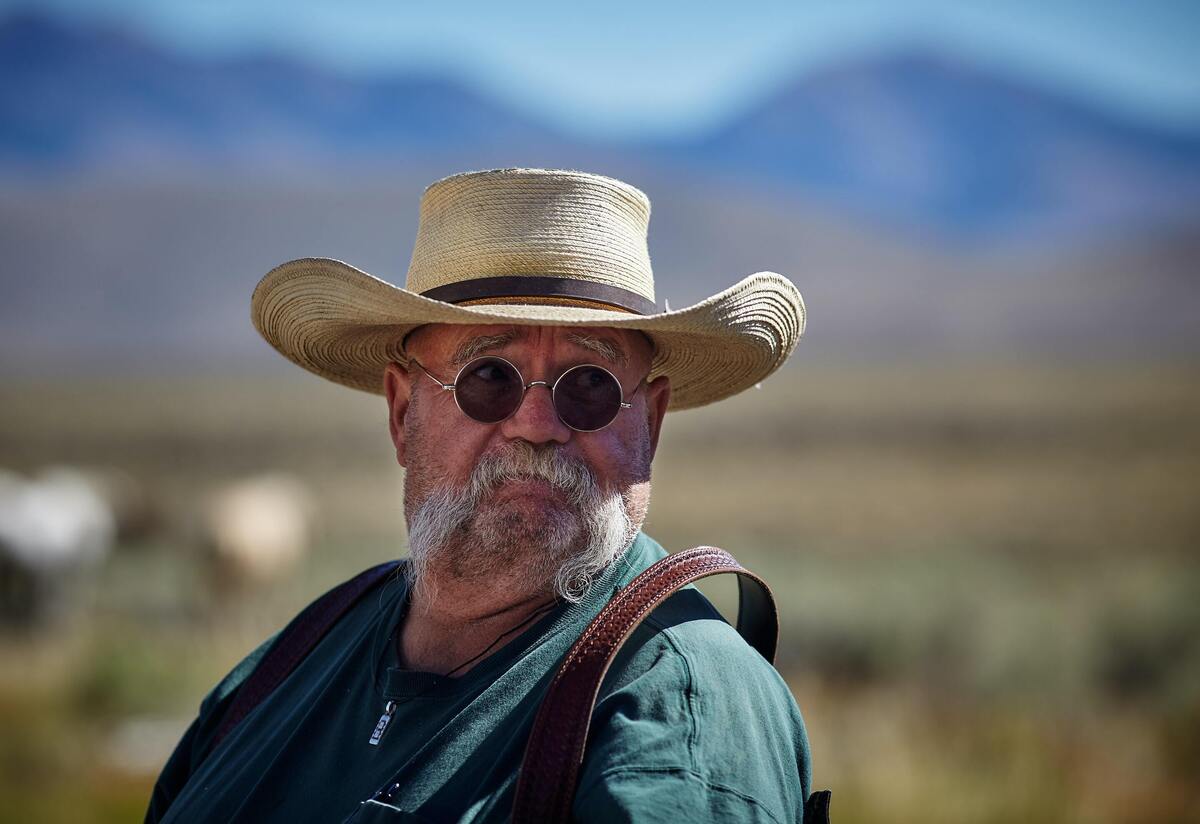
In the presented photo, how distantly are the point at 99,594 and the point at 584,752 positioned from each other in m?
16.1

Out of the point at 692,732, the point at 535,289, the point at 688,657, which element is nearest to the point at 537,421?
the point at 535,289

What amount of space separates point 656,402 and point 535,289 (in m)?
0.46

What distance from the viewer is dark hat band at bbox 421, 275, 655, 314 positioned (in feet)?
8.60

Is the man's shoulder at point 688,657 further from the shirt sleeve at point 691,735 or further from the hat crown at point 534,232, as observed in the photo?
the hat crown at point 534,232

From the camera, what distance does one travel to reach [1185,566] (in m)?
16.1

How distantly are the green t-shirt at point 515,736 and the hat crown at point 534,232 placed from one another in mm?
631

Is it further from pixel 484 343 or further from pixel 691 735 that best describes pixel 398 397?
pixel 691 735

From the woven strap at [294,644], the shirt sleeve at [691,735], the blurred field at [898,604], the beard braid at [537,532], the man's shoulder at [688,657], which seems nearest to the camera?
the shirt sleeve at [691,735]

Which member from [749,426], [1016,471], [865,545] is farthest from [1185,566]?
[749,426]

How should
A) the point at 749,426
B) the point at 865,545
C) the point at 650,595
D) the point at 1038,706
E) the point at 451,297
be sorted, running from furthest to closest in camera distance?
the point at 749,426, the point at 865,545, the point at 1038,706, the point at 451,297, the point at 650,595

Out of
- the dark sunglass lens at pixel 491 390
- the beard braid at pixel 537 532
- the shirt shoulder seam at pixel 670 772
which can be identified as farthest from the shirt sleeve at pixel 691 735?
the dark sunglass lens at pixel 491 390

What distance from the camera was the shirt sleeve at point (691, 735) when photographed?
1.91 metres

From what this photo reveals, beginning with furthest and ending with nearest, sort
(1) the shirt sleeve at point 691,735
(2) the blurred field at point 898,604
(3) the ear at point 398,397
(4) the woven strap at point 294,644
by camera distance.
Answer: (2) the blurred field at point 898,604, (3) the ear at point 398,397, (4) the woven strap at point 294,644, (1) the shirt sleeve at point 691,735

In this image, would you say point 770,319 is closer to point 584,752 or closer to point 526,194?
point 526,194
